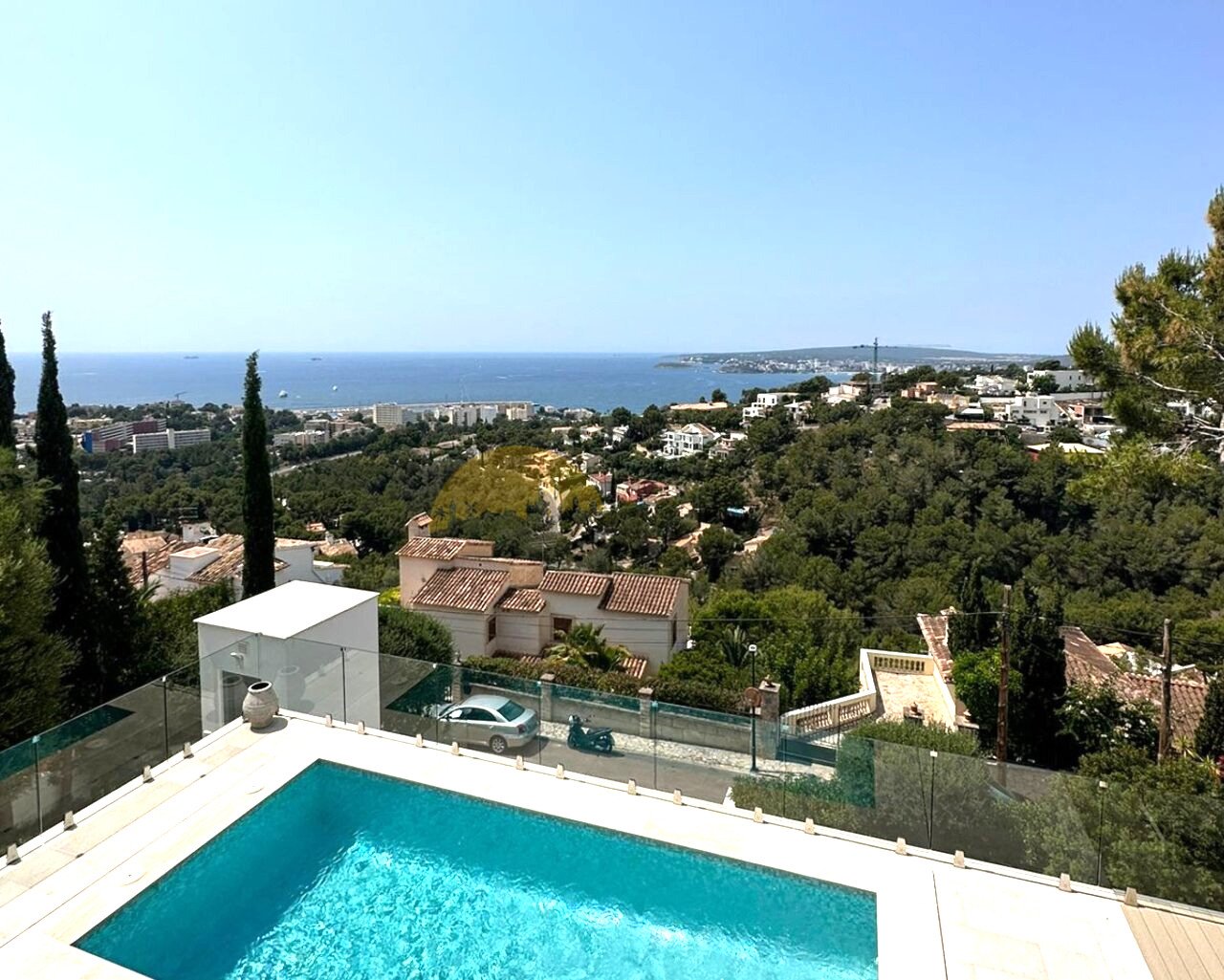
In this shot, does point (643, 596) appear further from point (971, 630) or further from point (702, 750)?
point (702, 750)

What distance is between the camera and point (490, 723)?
8141mm

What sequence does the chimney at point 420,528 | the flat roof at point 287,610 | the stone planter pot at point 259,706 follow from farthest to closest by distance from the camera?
the chimney at point 420,528
the flat roof at point 287,610
the stone planter pot at point 259,706

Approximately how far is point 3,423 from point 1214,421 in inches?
589

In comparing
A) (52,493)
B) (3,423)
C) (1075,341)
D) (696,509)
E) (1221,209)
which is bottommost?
(696,509)

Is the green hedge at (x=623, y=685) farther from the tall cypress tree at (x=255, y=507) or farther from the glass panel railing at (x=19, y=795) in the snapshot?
the glass panel railing at (x=19, y=795)

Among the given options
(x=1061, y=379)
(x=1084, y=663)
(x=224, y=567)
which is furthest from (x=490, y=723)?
(x=1061, y=379)

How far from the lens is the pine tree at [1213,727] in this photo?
28.8ft

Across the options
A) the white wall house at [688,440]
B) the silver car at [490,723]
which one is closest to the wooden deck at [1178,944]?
the silver car at [490,723]

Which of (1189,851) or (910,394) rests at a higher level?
(910,394)

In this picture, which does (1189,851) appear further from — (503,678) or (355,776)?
(355,776)

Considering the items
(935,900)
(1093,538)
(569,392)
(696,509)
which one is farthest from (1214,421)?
(569,392)

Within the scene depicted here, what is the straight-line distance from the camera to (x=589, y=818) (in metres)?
6.76

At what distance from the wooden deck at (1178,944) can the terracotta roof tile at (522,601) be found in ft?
38.4

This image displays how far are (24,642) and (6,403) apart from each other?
4220mm
